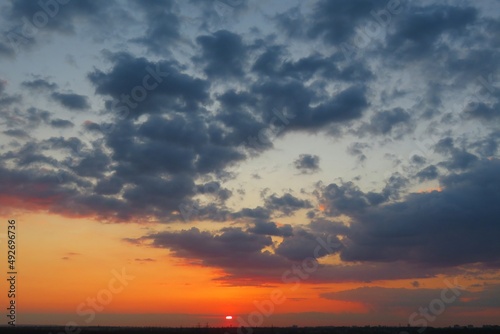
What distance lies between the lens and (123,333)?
172250 mm

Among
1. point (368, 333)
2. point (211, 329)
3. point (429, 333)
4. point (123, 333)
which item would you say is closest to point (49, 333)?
point (123, 333)

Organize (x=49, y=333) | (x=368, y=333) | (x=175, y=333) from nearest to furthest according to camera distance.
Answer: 1. (x=49, y=333)
2. (x=175, y=333)
3. (x=368, y=333)

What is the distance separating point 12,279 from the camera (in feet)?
259

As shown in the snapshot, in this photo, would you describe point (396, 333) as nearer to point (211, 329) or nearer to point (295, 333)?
point (295, 333)

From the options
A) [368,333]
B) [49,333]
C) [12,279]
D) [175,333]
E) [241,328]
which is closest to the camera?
[12,279]

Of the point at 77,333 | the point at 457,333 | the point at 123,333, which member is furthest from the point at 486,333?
the point at 77,333

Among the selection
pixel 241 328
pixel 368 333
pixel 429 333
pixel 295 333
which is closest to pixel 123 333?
pixel 241 328

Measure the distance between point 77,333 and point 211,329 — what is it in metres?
44.4

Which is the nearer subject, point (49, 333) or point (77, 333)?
point (49, 333)

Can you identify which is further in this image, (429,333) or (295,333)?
(429,333)

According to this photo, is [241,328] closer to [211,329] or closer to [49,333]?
[211,329]

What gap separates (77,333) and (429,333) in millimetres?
125897

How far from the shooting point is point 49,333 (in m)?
158

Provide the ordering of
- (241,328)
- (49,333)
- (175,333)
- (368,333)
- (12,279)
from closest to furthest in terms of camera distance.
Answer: (12,279) → (49,333) → (175,333) → (368,333) → (241,328)
